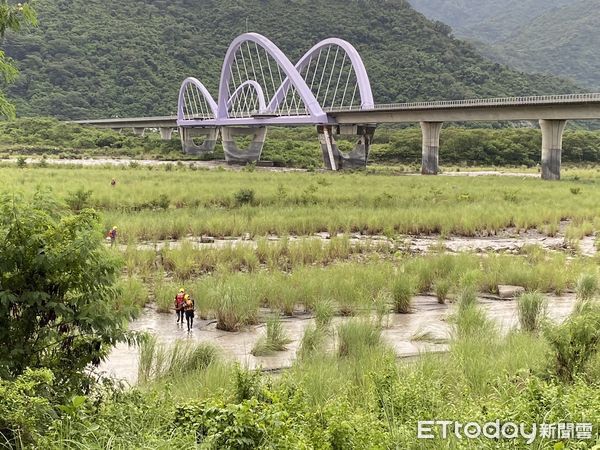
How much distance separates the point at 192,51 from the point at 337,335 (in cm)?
16329

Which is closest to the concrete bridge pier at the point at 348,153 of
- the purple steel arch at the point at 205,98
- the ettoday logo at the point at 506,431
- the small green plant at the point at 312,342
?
the purple steel arch at the point at 205,98

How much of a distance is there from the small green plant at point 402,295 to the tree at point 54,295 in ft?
24.3

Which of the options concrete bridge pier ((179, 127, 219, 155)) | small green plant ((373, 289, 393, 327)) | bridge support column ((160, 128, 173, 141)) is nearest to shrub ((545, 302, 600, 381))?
small green plant ((373, 289, 393, 327))

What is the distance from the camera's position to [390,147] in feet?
282

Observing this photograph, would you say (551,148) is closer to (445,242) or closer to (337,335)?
(445,242)

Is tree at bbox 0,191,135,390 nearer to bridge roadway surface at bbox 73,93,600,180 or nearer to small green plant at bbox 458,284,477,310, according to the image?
small green plant at bbox 458,284,477,310

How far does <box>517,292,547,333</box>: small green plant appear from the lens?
10094mm

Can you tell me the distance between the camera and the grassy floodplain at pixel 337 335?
4.68m

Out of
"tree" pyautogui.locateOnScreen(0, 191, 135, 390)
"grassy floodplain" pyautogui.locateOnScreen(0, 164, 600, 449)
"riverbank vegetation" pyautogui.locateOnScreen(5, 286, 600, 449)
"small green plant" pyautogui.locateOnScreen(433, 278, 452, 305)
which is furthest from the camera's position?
"small green plant" pyautogui.locateOnScreen(433, 278, 452, 305)

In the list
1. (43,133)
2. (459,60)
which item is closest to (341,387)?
(43,133)

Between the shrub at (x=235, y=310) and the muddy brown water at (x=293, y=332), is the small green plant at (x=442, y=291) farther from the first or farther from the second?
the shrub at (x=235, y=310)

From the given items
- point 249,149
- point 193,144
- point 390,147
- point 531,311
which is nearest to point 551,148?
point 390,147

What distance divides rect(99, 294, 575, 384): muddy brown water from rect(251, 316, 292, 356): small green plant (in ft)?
0.37

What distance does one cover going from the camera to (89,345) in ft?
17.9
